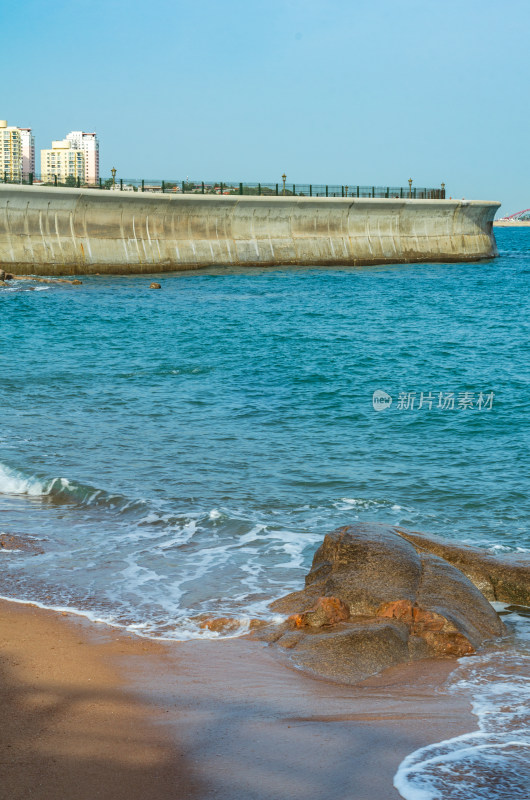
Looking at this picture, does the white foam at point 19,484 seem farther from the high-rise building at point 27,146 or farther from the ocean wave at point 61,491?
the high-rise building at point 27,146

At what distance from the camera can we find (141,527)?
11.0m

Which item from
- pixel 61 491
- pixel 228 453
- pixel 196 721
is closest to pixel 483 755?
pixel 196 721

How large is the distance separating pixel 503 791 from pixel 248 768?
1456 mm

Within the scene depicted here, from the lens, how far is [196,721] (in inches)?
226

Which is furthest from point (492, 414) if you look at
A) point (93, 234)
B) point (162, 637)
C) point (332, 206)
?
point (332, 206)

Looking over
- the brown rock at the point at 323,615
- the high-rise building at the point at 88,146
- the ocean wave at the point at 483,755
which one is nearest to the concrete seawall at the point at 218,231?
the brown rock at the point at 323,615

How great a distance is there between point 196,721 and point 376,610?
2.31 m

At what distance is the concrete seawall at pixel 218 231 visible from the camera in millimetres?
45719

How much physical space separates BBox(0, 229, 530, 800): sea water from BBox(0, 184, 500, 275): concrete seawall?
1383 centimetres

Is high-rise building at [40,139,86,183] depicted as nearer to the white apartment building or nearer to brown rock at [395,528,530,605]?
the white apartment building

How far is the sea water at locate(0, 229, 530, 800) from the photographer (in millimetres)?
9281

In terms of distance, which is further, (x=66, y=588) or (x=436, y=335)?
(x=436, y=335)

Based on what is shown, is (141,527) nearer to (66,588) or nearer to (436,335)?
(66,588)

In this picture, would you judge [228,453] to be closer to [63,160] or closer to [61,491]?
[61,491]
